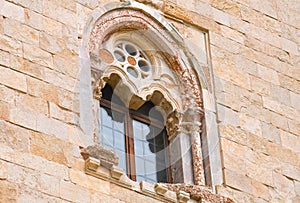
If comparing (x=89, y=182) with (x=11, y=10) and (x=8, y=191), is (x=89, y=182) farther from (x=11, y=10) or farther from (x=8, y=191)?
(x=11, y=10)

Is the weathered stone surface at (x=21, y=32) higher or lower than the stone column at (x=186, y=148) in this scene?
higher

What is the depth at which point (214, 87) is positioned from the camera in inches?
515

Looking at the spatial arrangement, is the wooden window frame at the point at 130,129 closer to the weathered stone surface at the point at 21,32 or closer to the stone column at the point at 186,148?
the stone column at the point at 186,148

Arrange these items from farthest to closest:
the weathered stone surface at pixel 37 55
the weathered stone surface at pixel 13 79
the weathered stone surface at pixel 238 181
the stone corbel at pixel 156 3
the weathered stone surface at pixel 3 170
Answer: the stone corbel at pixel 156 3 < the weathered stone surface at pixel 238 181 < the weathered stone surface at pixel 37 55 < the weathered stone surface at pixel 13 79 < the weathered stone surface at pixel 3 170

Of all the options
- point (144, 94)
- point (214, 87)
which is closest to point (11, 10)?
point (144, 94)

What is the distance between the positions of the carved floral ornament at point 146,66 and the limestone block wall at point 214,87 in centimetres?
20

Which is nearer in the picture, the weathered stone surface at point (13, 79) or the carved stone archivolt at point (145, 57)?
the weathered stone surface at point (13, 79)

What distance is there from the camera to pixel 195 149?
41.4 feet

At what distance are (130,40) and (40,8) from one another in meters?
1.10

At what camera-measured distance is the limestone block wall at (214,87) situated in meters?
11.3

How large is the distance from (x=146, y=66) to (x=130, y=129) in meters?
0.71

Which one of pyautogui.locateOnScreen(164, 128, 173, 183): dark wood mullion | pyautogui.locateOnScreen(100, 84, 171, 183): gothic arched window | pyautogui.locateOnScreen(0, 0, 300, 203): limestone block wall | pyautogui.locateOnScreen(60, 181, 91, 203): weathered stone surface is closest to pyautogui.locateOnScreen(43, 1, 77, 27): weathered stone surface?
pyautogui.locateOnScreen(0, 0, 300, 203): limestone block wall

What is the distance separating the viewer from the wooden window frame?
12250 millimetres

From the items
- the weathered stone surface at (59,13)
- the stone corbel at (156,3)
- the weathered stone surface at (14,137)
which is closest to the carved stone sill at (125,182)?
the weathered stone surface at (14,137)
